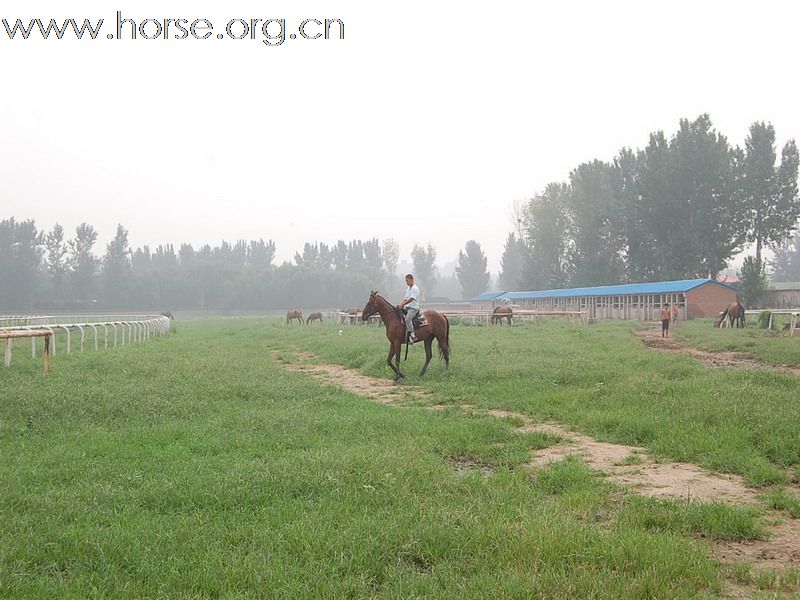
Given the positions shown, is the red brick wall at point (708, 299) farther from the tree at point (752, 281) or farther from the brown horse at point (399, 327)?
the brown horse at point (399, 327)

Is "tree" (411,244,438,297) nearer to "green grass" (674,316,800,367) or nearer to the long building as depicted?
the long building

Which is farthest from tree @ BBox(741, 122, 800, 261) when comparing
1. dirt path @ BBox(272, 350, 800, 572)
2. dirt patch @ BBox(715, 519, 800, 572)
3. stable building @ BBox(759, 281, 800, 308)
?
dirt patch @ BBox(715, 519, 800, 572)

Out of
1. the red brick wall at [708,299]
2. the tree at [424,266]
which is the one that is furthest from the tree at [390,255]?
the red brick wall at [708,299]

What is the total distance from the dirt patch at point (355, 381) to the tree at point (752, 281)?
122 ft

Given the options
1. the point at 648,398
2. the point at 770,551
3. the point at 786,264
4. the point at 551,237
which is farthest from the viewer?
the point at 786,264

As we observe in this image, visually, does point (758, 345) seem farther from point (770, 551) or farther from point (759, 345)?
point (770, 551)

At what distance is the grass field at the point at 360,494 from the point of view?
12.9 feet

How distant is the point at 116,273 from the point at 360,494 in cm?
9039

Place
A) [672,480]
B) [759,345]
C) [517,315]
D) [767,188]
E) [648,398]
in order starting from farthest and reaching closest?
[767,188] → [517,315] → [759,345] → [648,398] → [672,480]

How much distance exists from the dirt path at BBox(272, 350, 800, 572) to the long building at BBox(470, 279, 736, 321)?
35.8 meters

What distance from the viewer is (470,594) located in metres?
3.71

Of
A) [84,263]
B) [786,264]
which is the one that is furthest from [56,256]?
[786,264]

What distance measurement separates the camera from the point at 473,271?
374ft

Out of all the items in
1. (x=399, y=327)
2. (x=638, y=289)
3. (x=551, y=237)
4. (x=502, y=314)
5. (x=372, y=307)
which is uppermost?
(x=551, y=237)
